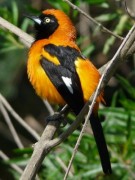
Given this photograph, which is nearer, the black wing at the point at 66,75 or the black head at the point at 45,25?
the black wing at the point at 66,75

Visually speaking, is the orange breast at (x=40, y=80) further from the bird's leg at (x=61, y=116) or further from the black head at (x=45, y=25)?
the black head at (x=45, y=25)

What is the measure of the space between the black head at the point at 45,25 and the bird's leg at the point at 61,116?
29.1 inches

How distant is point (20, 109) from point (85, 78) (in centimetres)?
434

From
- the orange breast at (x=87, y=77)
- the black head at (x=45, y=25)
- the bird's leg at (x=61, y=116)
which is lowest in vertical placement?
the bird's leg at (x=61, y=116)

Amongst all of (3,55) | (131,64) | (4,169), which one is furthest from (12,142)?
(131,64)

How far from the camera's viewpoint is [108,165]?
5.77 meters

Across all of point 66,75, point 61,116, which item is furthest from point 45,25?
point 61,116

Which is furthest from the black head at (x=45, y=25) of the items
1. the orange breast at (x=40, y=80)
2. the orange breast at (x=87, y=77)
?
the orange breast at (x=87, y=77)

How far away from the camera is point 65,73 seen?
19.6 feet

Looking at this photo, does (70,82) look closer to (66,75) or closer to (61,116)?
(66,75)

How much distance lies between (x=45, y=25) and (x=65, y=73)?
81 centimetres

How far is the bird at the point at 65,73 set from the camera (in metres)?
5.86

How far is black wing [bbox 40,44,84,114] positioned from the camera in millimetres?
5836

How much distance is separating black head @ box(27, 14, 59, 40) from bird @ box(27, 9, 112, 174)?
0.03 meters
